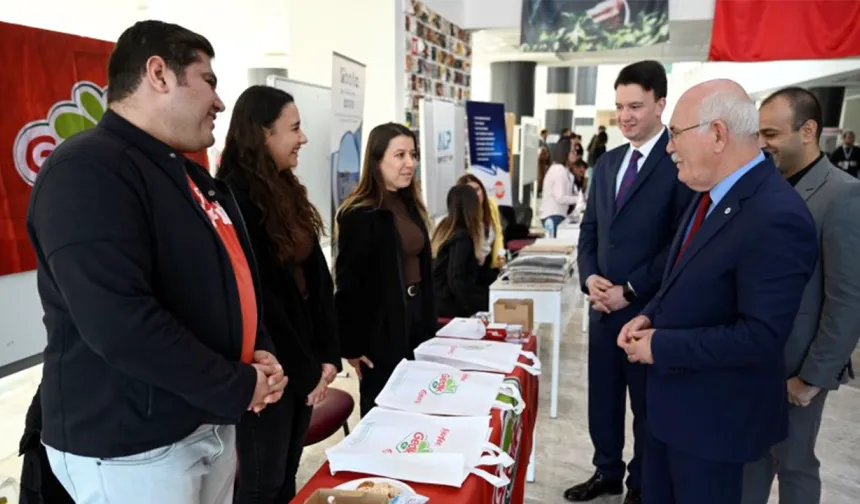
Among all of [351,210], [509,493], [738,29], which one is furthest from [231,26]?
[509,493]

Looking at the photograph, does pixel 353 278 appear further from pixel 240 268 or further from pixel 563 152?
pixel 563 152

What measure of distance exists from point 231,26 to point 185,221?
23.2 feet

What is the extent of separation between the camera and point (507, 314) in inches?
94.1

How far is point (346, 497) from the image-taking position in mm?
1087

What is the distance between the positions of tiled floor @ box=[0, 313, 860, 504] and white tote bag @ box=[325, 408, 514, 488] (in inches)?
48.5

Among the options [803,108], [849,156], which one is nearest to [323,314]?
[803,108]

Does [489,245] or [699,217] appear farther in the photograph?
[489,245]

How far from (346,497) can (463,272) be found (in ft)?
7.69

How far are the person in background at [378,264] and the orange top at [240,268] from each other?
87 centimetres

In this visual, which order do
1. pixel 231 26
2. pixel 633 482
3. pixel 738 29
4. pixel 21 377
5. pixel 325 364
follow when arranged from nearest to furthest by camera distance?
pixel 325 364, pixel 633 482, pixel 21 377, pixel 738 29, pixel 231 26

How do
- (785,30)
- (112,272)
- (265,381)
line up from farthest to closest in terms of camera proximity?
(785,30) → (265,381) → (112,272)

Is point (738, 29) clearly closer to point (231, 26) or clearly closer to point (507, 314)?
point (507, 314)

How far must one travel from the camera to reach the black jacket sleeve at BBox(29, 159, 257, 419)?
92 centimetres

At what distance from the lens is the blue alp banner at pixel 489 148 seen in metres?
5.24
